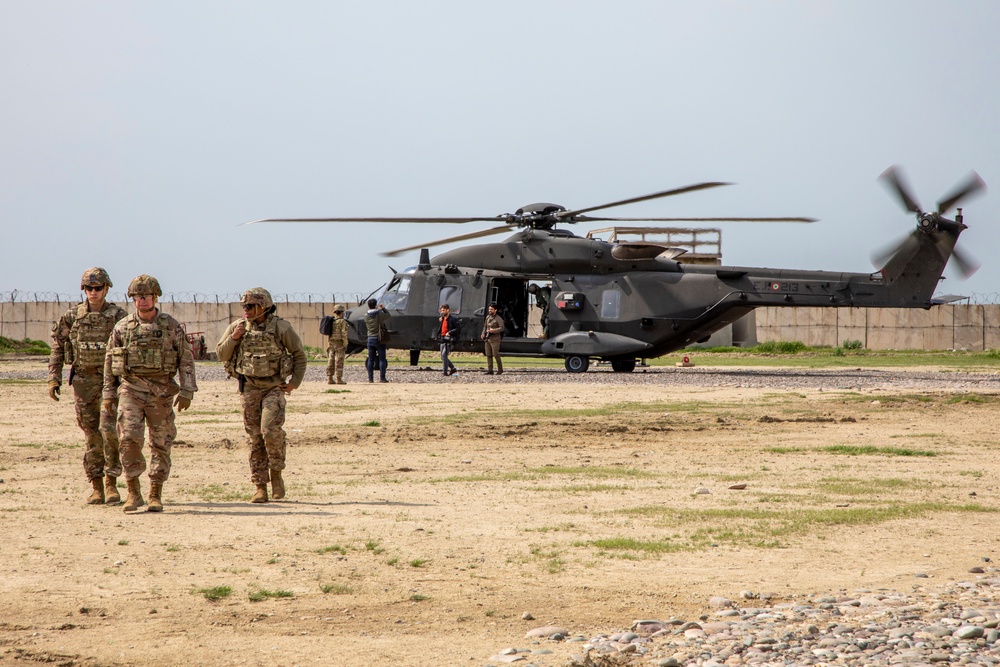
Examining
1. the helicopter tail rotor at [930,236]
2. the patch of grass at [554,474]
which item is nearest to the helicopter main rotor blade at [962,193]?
the helicopter tail rotor at [930,236]

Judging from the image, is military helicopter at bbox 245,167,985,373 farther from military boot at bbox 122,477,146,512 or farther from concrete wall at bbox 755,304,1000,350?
concrete wall at bbox 755,304,1000,350

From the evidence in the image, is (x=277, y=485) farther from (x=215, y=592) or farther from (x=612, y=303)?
(x=612, y=303)

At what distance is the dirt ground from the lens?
18.2ft

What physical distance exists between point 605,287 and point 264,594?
1847cm

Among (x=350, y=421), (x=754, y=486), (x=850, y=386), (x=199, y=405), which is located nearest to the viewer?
(x=754, y=486)

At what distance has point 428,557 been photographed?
7.02 m

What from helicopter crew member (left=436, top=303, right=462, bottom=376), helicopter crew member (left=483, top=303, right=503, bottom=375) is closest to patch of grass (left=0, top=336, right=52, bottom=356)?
helicopter crew member (left=436, top=303, right=462, bottom=376)

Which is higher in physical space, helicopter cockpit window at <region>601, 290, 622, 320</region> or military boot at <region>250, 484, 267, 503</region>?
helicopter cockpit window at <region>601, 290, 622, 320</region>

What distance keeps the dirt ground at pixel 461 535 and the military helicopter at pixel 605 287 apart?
7934mm

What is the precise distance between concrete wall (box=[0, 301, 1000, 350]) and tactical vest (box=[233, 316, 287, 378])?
3065cm

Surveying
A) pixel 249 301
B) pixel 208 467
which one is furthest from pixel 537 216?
pixel 249 301

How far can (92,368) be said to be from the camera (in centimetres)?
900

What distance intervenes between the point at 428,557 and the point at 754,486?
3753 millimetres

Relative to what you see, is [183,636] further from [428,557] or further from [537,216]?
[537,216]
